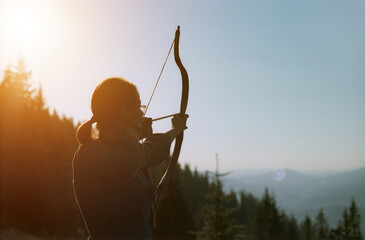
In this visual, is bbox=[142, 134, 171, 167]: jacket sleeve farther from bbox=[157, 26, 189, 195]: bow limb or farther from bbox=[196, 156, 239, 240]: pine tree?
bbox=[196, 156, 239, 240]: pine tree

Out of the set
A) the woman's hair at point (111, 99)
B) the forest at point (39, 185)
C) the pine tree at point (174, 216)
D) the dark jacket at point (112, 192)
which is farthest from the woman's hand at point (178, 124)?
the pine tree at point (174, 216)

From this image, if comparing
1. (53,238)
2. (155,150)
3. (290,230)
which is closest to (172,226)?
(53,238)

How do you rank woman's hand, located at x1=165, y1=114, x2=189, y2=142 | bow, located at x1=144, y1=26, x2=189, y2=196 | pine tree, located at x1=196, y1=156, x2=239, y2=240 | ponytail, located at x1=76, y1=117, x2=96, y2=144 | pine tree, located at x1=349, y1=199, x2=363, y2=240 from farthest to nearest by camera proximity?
pine tree, located at x1=349, y1=199, x2=363, y2=240 → pine tree, located at x1=196, y1=156, x2=239, y2=240 → bow, located at x1=144, y1=26, x2=189, y2=196 → woman's hand, located at x1=165, y1=114, x2=189, y2=142 → ponytail, located at x1=76, y1=117, x2=96, y2=144

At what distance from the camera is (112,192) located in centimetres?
249

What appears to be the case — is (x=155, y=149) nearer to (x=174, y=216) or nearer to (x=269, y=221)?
(x=174, y=216)

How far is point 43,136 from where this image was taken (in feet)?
107

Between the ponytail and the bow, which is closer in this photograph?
the ponytail

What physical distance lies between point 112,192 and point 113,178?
0.43ft

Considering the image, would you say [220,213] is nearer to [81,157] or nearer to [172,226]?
[172,226]

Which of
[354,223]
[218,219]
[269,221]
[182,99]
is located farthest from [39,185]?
[354,223]

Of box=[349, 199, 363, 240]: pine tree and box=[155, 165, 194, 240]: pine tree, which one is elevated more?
box=[155, 165, 194, 240]: pine tree

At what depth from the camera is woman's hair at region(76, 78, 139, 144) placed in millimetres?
2498

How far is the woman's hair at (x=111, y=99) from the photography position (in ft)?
8.20

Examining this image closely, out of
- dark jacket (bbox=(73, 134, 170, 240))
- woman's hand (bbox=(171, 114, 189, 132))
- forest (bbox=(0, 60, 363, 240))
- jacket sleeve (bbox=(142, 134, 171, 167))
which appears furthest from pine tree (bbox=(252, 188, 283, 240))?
dark jacket (bbox=(73, 134, 170, 240))
